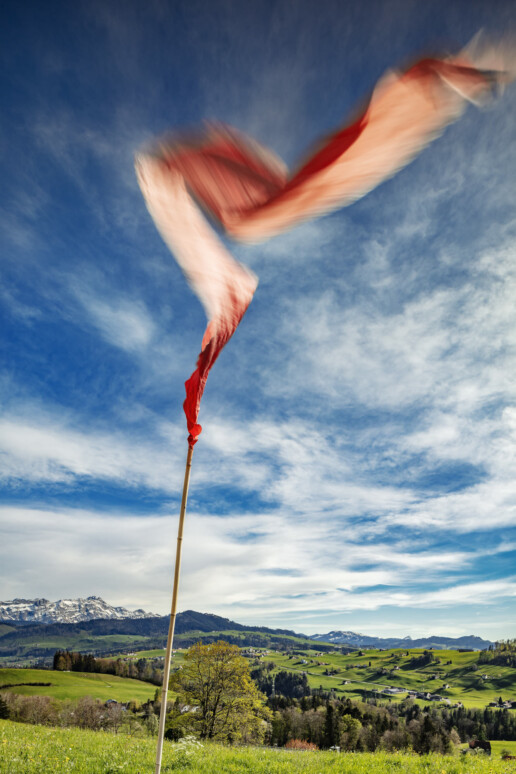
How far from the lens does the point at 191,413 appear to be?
18.8ft

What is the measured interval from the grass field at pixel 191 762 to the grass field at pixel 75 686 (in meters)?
146

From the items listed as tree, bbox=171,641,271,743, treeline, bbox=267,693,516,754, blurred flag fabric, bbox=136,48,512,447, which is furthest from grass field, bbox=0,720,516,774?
treeline, bbox=267,693,516,754

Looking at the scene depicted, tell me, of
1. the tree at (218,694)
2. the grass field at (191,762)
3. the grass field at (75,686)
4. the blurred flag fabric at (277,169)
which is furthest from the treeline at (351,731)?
the blurred flag fabric at (277,169)

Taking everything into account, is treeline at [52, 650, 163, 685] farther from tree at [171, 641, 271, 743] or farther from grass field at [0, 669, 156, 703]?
tree at [171, 641, 271, 743]

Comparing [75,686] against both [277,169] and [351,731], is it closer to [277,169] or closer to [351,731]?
[351,731]

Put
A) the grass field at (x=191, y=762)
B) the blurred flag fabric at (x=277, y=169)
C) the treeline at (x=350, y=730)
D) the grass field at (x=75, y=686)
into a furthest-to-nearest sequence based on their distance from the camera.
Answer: the grass field at (x=75, y=686), the treeline at (x=350, y=730), the grass field at (x=191, y=762), the blurred flag fabric at (x=277, y=169)

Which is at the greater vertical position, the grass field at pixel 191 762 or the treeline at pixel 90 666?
the grass field at pixel 191 762

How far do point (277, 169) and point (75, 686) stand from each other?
185 metres

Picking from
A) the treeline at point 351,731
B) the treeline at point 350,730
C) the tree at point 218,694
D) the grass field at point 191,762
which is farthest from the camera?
the treeline at point 351,731

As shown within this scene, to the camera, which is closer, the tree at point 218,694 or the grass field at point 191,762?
the grass field at point 191,762

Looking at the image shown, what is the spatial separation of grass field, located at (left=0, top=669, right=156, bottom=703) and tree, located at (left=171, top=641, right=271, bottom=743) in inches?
4547

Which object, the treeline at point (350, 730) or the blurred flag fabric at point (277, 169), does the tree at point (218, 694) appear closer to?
the treeline at point (350, 730)

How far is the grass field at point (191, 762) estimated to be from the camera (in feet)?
29.8

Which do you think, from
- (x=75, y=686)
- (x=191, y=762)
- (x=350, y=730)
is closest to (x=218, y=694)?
(x=191, y=762)
